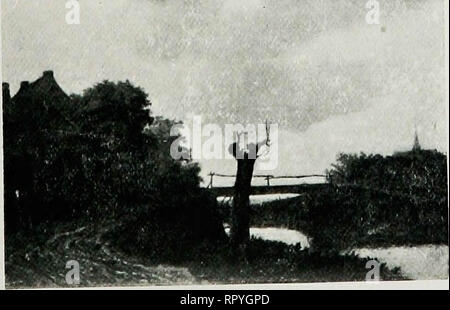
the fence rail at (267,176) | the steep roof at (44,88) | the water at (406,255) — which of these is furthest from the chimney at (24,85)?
the water at (406,255)

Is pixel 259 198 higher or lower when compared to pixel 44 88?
lower

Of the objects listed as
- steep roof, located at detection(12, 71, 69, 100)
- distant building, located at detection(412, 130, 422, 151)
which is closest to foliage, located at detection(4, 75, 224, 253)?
steep roof, located at detection(12, 71, 69, 100)

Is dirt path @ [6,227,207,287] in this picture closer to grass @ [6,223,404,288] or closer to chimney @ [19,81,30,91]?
grass @ [6,223,404,288]

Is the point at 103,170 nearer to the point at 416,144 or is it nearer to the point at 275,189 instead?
the point at 275,189

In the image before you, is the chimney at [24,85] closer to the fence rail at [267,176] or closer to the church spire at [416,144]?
the fence rail at [267,176]

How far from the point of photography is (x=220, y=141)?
4227 mm

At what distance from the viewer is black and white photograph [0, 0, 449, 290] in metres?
4.17

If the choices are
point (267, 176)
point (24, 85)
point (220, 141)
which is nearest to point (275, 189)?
point (267, 176)

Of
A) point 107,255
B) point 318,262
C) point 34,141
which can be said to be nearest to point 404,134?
point 318,262

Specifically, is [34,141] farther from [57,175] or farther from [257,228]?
[257,228]

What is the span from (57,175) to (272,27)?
180cm

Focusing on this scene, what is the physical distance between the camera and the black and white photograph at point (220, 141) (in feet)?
13.7

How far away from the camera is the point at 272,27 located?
4.20 m

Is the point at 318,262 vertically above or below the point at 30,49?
below
